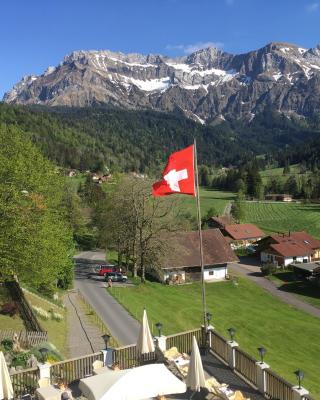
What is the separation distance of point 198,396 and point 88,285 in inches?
1348

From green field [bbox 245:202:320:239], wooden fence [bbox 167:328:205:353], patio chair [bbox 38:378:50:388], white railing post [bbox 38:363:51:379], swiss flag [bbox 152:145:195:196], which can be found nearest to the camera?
patio chair [bbox 38:378:50:388]

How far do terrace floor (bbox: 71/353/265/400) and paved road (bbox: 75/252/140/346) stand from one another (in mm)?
10925

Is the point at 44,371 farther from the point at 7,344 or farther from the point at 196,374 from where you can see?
the point at 7,344

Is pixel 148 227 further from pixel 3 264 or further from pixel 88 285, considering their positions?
pixel 3 264

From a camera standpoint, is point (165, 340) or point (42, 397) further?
point (165, 340)

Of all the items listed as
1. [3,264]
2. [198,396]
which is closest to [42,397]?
[198,396]

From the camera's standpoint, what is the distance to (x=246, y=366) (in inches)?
711

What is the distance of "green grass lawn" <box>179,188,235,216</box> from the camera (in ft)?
457

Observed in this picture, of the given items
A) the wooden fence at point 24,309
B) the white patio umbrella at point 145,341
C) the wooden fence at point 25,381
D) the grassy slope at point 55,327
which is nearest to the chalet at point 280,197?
the grassy slope at point 55,327

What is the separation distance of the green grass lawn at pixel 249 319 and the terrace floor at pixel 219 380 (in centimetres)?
822

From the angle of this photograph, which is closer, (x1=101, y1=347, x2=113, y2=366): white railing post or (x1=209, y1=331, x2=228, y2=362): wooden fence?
(x1=101, y1=347, x2=113, y2=366): white railing post

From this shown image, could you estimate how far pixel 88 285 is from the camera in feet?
160

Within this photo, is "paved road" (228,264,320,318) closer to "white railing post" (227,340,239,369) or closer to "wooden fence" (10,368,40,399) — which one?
"white railing post" (227,340,239,369)

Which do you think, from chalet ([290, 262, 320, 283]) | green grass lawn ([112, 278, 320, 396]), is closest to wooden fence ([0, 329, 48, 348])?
green grass lawn ([112, 278, 320, 396])
